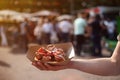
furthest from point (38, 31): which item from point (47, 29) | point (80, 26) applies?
point (80, 26)

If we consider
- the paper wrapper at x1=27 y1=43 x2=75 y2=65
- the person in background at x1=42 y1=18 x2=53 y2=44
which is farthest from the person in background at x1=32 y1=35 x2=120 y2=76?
the person in background at x1=42 y1=18 x2=53 y2=44

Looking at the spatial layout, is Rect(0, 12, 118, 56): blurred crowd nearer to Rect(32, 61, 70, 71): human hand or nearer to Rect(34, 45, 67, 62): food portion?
Rect(34, 45, 67, 62): food portion

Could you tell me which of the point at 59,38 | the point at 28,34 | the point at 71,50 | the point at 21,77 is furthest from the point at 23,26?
the point at 71,50

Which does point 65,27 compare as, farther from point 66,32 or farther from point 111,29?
point 111,29

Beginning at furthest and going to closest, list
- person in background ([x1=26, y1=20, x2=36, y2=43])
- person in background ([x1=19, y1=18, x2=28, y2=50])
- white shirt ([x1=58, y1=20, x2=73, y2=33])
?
person in background ([x1=19, y1=18, x2=28, y2=50])
person in background ([x1=26, y1=20, x2=36, y2=43])
white shirt ([x1=58, y1=20, x2=73, y2=33])

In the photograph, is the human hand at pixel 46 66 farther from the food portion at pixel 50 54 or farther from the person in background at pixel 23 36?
the person in background at pixel 23 36

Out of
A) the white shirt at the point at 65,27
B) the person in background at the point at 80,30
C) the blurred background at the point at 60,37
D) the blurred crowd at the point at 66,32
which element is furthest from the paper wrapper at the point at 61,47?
the white shirt at the point at 65,27
